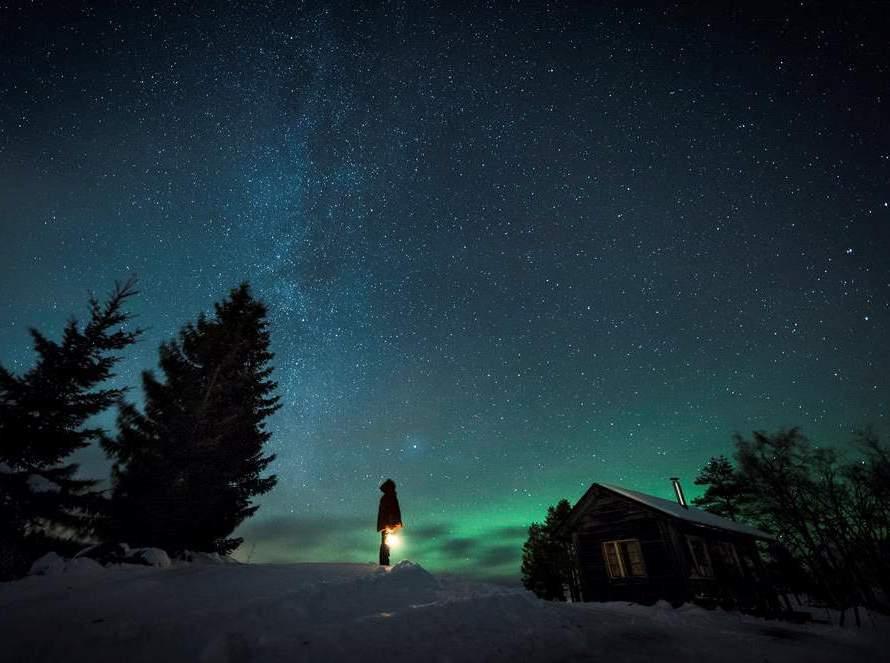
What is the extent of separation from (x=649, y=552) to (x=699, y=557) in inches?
120

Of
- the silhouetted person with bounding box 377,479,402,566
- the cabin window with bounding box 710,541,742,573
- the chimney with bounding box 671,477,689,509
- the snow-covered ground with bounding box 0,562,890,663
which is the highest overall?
the chimney with bounding box 671,477,689,509

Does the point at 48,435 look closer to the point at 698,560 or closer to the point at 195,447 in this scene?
the point at 195,447

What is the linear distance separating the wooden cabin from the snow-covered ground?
22.0ft

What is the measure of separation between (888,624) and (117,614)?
1569 centimetres

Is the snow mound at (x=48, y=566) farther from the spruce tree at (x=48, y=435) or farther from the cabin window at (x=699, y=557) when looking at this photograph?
the cabin window at (x=699, y=557)

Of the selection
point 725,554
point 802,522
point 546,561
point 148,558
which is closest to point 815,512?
point 802,522

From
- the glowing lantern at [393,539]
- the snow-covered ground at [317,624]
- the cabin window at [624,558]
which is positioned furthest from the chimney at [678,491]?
the glowing lantern at [393,539]

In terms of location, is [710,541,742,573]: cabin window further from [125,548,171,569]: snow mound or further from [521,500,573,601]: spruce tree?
[125,548,171,569]: snow mound

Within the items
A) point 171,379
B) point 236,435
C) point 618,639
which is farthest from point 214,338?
point 618,639

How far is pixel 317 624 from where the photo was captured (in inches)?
165

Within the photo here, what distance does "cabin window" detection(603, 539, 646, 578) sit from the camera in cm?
1473

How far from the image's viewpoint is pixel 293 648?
3.66 meters

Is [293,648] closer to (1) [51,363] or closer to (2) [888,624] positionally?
(1) [51,363]

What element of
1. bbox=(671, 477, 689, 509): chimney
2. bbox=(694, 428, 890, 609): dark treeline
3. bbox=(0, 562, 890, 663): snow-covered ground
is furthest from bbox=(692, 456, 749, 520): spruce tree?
bbox=(0, 562, 890, 663): snow-covered ground
